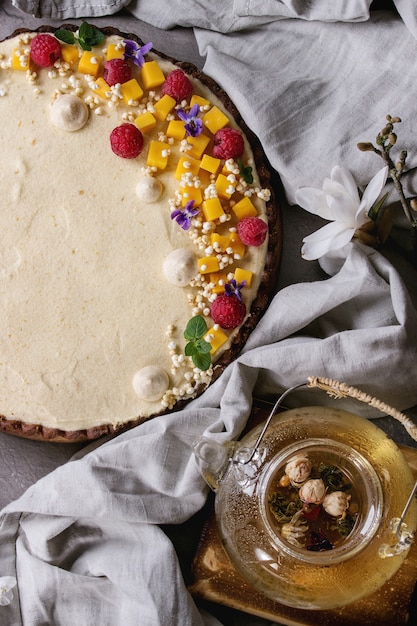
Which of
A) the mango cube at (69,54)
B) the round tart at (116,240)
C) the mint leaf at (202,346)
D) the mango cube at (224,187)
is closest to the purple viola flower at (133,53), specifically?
the round tart at (116,240)

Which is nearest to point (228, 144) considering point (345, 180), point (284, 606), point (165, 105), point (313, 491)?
point (165, 105)

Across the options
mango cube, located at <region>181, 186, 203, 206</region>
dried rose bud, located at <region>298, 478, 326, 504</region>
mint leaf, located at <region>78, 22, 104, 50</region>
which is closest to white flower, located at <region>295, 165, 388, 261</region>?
mango cube, located at <region>181, 186, 203, 206</region>

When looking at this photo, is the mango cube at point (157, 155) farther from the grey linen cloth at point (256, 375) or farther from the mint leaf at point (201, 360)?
the mint leaf at point (201, 360)

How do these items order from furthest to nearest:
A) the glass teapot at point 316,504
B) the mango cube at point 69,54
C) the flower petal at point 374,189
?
the mango cube at point 69,54 < the flower petal at point 374,189 < the glass teapot at point 316,504

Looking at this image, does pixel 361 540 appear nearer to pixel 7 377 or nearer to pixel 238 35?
pixel 7 377

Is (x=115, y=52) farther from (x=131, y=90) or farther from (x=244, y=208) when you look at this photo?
(x=244, y=208)
